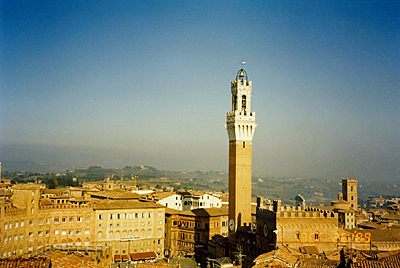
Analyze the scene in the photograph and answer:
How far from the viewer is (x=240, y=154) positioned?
2067 inches

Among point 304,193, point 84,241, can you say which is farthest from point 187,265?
point 304,193

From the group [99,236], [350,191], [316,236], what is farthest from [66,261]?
[350,191]

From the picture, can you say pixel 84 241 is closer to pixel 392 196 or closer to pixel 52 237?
pixel 52 237

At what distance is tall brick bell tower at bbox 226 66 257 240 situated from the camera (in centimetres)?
5156

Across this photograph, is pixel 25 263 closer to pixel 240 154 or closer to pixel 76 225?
pixel 76 225

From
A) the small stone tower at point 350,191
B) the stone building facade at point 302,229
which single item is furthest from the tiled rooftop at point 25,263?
the small stone tower at point 350,191

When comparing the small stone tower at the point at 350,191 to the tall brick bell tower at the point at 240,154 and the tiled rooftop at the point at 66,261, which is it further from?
the tiled rooftop at the point at 66,261

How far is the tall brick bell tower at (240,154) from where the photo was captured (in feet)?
169

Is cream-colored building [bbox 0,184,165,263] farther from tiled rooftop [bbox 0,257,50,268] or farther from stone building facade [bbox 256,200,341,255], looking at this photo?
tiled rooftop [bbox 0,257,50,268]

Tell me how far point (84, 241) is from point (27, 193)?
907cm

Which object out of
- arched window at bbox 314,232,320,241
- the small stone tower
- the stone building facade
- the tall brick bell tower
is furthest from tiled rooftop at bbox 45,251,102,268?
the small stone tower

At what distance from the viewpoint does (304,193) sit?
198875mm

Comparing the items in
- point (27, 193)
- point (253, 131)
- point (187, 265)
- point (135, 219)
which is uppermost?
point (253, 131)

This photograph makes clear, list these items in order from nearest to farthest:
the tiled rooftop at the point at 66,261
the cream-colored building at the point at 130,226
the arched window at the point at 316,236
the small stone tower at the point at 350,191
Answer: the tiled rooftop at the point at 66,261 < the arched window at the point at 316,236 < the cream-colored building at the point at 130,226 < the small stone tower at the point at 350,191
